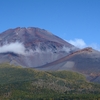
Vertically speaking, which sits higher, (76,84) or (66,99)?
(76,84)

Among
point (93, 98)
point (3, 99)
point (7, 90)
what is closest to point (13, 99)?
point (3, 99)

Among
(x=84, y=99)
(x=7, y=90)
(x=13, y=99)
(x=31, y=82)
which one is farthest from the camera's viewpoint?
(x=31, y=82)

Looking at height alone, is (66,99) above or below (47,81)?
below

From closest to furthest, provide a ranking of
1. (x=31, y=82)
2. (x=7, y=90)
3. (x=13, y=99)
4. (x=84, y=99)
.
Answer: (x=84, y=99) → (x=13, y=99) → (x=7, y=90) → (x=31, y=82)

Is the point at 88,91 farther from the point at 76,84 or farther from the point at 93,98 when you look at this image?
the point at 93,98

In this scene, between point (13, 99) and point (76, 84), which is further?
point (76, 84)

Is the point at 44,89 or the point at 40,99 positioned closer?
Result: the point at 40,99

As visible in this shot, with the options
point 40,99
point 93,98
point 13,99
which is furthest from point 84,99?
point 13,99

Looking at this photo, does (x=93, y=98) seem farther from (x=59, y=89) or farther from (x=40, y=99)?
(x=59, y=89)

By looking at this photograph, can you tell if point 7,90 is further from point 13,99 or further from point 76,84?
point 76,84
